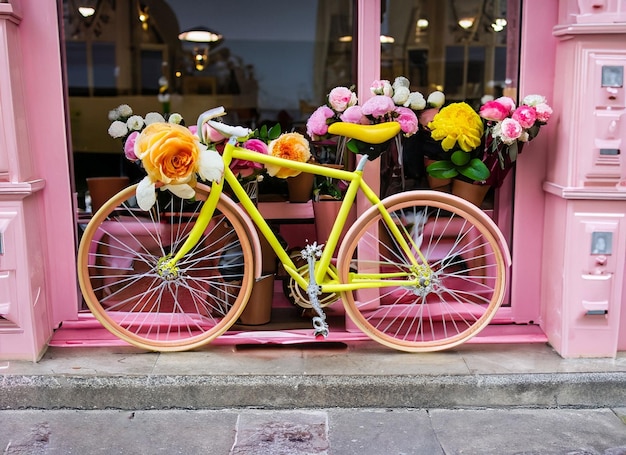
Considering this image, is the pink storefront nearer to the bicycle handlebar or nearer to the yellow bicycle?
the yellow bicycle

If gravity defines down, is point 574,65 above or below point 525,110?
above

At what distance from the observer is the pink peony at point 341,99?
383 centimetres

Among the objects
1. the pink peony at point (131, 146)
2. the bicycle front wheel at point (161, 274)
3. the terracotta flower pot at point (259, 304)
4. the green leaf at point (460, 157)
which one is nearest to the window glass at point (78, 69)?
the bicycle front wheel at point (161, 274)

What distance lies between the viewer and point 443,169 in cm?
401

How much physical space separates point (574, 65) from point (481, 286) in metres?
1.56

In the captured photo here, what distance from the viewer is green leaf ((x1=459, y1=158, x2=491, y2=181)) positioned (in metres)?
3.91

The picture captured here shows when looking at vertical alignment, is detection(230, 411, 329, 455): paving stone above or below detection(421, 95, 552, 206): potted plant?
below

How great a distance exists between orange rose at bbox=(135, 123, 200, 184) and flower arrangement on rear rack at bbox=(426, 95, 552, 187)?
1461 millimetres

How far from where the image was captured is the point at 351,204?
3.80 metres

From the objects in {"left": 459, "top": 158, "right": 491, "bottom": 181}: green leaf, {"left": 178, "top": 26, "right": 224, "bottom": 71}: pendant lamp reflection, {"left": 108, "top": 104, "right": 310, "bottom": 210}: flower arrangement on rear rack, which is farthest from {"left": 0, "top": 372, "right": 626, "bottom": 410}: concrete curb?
{"left": 178, "top": 26, "right": 224, "bottom": 71}: pendant lamp reflection

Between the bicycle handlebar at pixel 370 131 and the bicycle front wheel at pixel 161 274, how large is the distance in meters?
0.80

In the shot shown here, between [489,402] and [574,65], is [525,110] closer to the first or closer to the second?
[574,65]

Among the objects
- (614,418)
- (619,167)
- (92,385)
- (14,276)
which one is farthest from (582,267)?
(14,276)

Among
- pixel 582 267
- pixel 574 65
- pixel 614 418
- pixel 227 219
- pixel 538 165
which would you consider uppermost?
pixel 574 65
